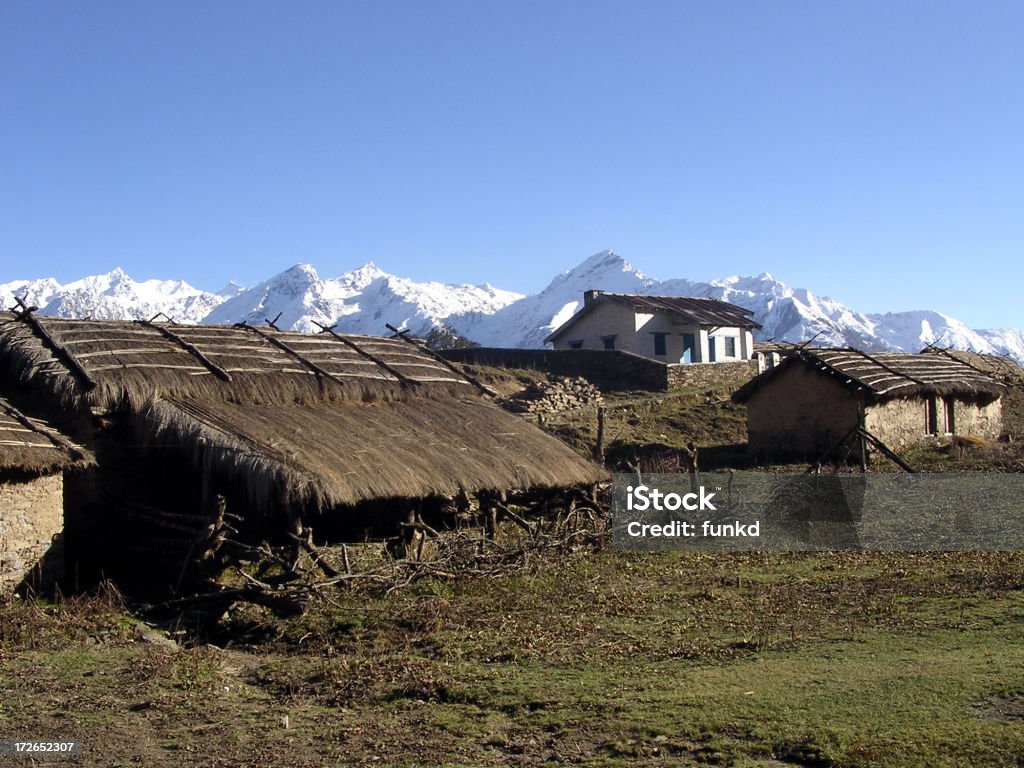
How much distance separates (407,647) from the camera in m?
10.9

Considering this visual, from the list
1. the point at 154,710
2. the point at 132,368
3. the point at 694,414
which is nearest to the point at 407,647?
the point at 154,710

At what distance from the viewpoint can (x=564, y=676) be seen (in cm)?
966

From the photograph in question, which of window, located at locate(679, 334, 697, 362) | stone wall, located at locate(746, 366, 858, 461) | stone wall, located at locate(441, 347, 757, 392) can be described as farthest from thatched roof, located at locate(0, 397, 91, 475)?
window, located at locate(679, 334, 697, 362)

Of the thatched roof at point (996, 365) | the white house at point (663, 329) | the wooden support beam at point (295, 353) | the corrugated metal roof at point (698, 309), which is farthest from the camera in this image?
the white house at point (663, 329)

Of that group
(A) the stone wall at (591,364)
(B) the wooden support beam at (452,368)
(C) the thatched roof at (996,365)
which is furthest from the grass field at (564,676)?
(C) the thatched roof at (996,365)

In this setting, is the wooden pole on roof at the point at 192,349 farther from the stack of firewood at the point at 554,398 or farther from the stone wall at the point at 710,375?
Answer: the stone wall at the point at 710,375

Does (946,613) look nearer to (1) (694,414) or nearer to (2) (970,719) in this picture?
(2) (970,719)

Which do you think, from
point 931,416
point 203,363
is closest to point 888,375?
point 931,416

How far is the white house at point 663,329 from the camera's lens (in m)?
41.6

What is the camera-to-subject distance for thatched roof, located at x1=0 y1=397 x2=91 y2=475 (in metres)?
12.4

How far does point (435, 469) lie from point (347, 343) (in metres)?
5.88

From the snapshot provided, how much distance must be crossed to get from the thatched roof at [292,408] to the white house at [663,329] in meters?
21.5

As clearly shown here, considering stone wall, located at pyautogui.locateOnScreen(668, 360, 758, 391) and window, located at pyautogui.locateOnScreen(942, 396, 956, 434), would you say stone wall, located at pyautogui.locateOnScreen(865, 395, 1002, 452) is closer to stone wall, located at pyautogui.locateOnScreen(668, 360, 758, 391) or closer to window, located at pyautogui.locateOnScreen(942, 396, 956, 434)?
window, located at pyautogui.locateOnScreen(942, 396, 956, 434)

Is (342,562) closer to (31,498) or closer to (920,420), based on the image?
(31,498)
